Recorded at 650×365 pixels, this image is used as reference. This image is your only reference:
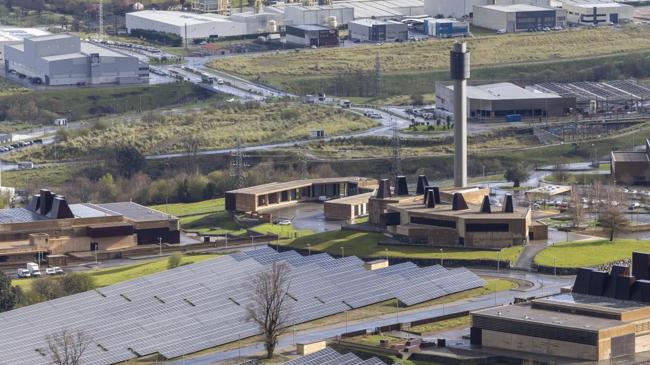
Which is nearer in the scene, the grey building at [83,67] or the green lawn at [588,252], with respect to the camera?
the green lawn at [588,252]

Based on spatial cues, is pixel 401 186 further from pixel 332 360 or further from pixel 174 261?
pixel 332 360

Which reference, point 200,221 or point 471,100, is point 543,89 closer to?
point 471,100

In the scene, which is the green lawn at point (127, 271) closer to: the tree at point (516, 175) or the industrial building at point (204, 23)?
the tree at point (516, 175)

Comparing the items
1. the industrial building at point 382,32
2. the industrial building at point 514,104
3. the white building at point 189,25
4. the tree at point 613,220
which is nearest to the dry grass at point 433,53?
the industrial building at point 382,32

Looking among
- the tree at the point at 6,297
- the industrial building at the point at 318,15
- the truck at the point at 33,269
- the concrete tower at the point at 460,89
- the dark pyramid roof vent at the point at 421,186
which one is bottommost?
the truck at the point at 33,269

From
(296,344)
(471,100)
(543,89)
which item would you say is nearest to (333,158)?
(471,100)
